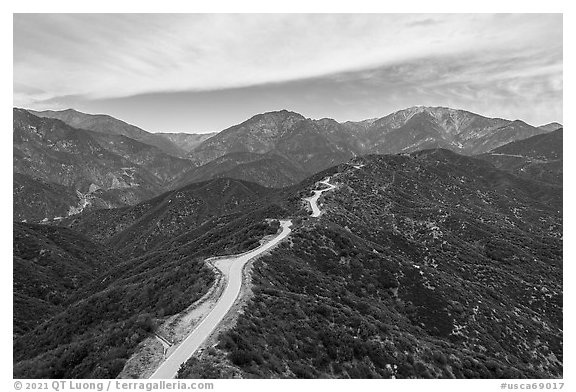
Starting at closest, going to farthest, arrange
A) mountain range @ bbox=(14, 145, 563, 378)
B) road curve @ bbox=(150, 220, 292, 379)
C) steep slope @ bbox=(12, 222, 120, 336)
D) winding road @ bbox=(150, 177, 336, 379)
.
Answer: road curve @ bbox=(150, 220, 292, 379)
winding road @ bbox=(150, 177, 336, 379)
mountain range @ bbox=(14, 145, 563, 378)
steep slope @ bbox=(12, 222, 120, 336)

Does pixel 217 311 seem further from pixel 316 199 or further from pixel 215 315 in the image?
pixel 316 199

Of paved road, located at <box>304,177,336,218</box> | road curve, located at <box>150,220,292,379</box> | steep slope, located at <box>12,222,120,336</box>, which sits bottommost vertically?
steep slope, located at <box>12,222,120,336</box>

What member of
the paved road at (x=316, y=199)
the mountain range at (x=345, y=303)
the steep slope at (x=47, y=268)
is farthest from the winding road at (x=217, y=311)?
the steep slope at (x=47, y=268)

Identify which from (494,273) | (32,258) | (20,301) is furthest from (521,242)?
(32,258)

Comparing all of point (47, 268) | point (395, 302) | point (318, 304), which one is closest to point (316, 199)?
point (395, 302)

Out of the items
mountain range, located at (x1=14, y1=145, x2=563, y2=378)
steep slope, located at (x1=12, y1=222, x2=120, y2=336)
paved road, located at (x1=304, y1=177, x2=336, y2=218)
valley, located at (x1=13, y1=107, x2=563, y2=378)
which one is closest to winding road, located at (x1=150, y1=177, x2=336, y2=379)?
valley, located at (x1=13, y1=107, x2=563, y2=378)

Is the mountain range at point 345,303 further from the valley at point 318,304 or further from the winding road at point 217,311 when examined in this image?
the winding road at point 217,311

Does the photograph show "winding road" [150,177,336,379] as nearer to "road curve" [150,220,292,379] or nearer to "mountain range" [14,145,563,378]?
"road curve" [150,220,292,379]
